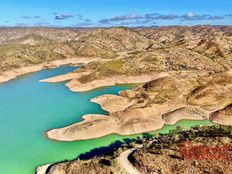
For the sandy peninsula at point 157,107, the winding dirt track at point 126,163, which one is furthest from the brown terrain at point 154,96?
the winding dirt track at point 126,163

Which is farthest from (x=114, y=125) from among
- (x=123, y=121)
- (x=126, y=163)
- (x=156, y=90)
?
(x=156, y=90)

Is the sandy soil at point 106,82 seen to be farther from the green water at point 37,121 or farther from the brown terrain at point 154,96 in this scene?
the green water at point 37,121

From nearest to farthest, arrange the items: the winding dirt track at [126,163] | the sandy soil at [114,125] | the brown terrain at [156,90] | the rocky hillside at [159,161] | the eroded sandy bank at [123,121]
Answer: the rocky hillside at [159,161], the winding dirt track at [126,163], the sandy soil at [114,125], the eroded sandy bank at [123,121], the brown terrain at [156,90]

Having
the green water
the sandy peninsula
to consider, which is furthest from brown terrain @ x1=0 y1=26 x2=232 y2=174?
the green water

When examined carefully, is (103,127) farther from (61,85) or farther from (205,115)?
(61,85)

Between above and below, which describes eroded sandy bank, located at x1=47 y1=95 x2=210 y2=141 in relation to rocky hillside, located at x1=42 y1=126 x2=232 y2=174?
below

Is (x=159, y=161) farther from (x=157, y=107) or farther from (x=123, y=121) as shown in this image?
(x=157, y=107)

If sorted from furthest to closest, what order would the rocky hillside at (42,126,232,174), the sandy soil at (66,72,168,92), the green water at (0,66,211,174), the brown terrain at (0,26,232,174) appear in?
the sandy soil at (66,72,168,92) → the green water at (0,66,211,174) → the brown terrain at (0,26,232,174) → the rocky hillside at (42,126,232,174)

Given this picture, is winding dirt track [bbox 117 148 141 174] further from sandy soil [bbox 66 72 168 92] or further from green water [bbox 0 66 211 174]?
sandy soil [bbox 66 72 168 92]
